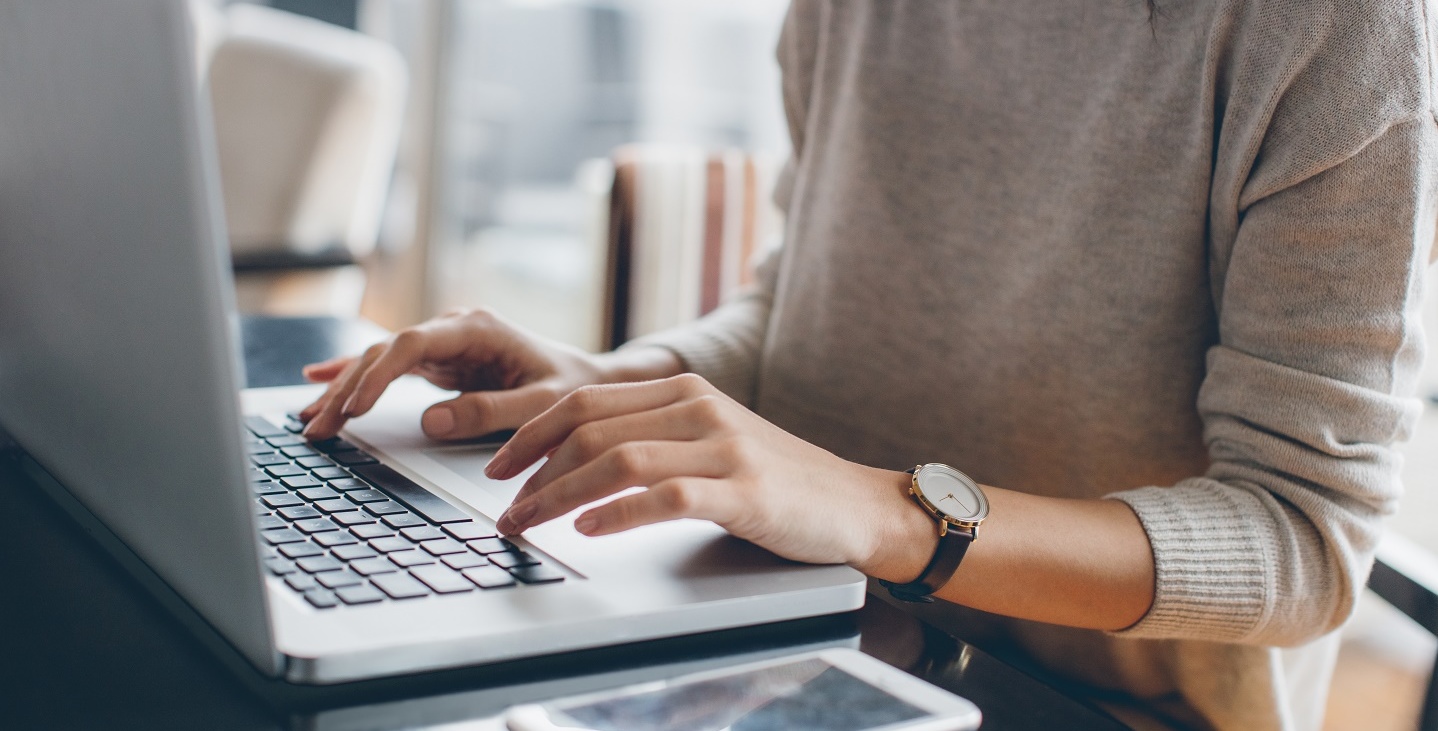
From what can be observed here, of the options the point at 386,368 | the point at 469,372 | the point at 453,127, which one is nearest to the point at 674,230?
the point at 469,372

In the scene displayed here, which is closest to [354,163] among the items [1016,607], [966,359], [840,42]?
[840,42]

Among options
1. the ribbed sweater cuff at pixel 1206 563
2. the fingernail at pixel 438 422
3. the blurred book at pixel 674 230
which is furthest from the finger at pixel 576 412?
the blurred book at pixel 674 230

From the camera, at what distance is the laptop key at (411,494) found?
0.51 m

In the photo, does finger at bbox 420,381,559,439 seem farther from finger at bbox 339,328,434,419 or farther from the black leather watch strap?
the black leather watch strap

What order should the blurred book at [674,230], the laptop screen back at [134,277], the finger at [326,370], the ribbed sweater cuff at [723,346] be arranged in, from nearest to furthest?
the laptop screen back at [134,277]
the finger at [326,370]
the ribbed sweater cuff at [723,346]
the blurred book at [674,230]

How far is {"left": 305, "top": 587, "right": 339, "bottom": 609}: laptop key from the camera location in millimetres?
403

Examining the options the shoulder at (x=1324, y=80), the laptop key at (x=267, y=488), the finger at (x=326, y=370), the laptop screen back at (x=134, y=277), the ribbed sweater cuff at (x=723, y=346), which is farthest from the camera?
the ribbed sweater cuff at (x=723, y=346)

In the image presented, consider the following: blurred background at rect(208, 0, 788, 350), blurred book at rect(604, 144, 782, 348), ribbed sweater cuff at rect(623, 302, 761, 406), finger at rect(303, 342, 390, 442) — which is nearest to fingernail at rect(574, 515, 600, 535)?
finger at rect(303, 342, 390, 442)

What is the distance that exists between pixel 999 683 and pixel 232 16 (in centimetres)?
281

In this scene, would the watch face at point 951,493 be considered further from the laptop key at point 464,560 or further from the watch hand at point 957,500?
the laptop key at point 464,560

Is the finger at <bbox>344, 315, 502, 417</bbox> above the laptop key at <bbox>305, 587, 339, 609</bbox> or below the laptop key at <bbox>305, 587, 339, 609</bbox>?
above

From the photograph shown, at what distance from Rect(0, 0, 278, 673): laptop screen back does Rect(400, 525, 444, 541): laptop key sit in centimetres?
9

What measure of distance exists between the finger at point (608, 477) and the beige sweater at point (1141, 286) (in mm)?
196

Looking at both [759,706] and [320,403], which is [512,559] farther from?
[320,403]
